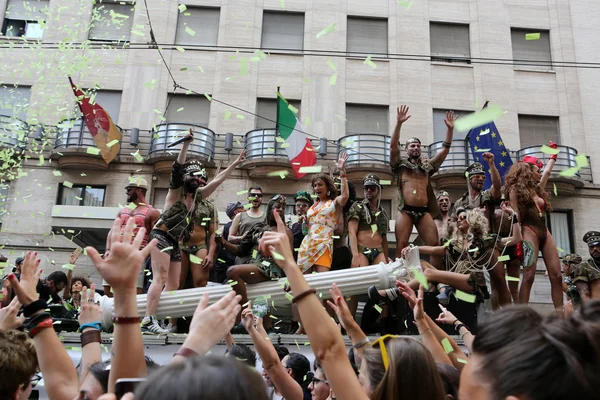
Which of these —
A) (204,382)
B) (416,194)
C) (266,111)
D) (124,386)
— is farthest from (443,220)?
(266,111)

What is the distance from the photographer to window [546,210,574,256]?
1845 centimetres

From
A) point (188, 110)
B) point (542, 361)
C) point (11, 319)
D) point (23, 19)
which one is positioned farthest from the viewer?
A: point (23, 19)

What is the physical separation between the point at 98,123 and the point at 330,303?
14.0 meters

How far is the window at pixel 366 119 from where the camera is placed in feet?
63.1

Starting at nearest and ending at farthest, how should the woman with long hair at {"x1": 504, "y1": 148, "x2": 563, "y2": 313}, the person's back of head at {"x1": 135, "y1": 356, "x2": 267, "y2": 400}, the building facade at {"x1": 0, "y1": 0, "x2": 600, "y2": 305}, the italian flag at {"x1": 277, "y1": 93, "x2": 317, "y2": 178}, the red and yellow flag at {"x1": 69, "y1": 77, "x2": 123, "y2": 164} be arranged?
the person's back of head at {"x1": 135, "y1": 356, "x2": 267, "y2": 400}
the woman with long hair at {"x1": 504, "y1": 148, "x2": 563, "y2": 313}
the italian flag at {"x1": 277, "y1": 93, "x2": 317, "y2": 178}
the red and yellow flag at {"x1": 69, "y1": 77, "x2": 123, "y2": 164}
the building facade at {"x1": 0, "y1": 0, "x2": 600, "y2": 305}

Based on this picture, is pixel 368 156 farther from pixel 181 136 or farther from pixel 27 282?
pixel 27 282

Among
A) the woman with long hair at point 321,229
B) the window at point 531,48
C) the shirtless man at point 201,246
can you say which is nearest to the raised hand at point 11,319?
the shirtless man at point 201,246

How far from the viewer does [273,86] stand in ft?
63.3

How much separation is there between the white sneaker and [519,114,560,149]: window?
16.4 m

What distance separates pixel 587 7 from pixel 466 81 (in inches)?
211

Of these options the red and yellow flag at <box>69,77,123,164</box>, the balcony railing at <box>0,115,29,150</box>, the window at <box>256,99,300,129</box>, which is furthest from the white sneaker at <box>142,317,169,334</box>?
the balcony railing at <box>0,115,29,150</box>

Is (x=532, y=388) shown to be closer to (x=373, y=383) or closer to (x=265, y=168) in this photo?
(x=373, y=383)

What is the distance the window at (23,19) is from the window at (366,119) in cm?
1104

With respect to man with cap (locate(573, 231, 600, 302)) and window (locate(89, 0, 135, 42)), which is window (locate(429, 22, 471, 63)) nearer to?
window (locate(89, 0, 135, 42))
